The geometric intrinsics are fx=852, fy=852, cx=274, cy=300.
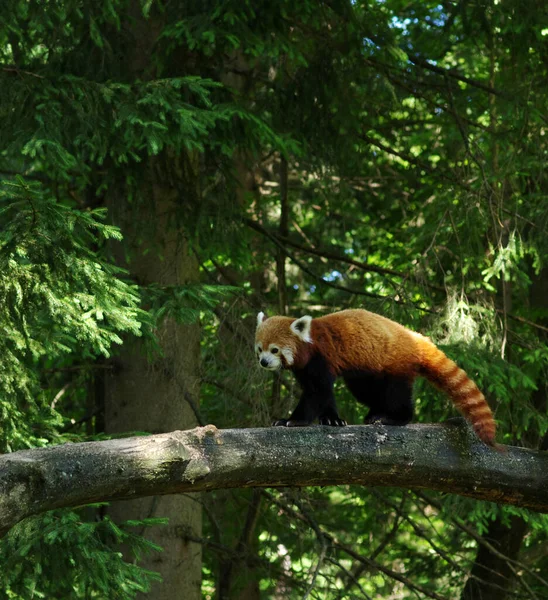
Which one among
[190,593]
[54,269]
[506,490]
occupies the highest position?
[54,269]

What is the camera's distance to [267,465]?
420 centimetres

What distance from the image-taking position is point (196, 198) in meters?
7.76

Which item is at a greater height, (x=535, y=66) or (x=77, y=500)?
(x=535, y=66)

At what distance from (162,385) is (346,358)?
2584 millimetres

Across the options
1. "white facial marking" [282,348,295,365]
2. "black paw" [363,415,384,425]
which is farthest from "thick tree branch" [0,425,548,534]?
"white facial marking" [282,348,295,365]

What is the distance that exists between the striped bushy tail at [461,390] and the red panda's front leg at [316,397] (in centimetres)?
64

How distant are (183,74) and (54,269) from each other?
3.29 meters

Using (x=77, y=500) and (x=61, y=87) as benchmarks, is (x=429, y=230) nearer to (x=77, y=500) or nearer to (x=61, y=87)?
(x=61, y=87)

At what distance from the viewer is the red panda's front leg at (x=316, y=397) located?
5.68 metres

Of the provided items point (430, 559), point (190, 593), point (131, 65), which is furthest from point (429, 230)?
point (430, 559)

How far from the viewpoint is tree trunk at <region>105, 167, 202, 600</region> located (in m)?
7.69

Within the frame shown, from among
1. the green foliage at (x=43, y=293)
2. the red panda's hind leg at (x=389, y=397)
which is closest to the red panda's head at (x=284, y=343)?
the red panda's hind leg at (x=389, y=397)

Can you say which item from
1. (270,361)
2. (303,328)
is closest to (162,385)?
(270,361)

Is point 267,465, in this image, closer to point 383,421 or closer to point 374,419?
point 383,421
